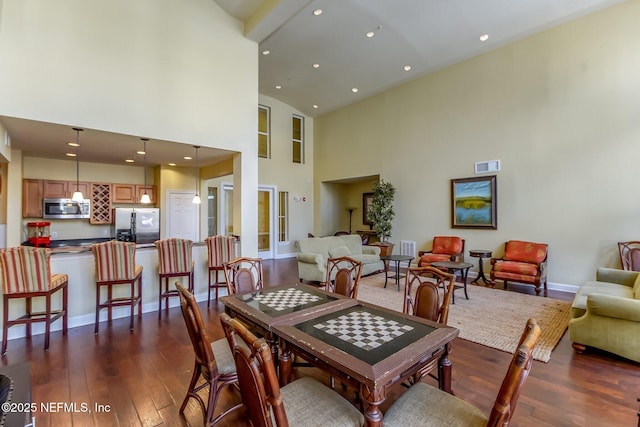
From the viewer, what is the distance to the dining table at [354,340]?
49.9 inches

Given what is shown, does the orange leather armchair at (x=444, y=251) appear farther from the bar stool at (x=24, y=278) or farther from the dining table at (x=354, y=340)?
the bar stool at (x=24, y=278)

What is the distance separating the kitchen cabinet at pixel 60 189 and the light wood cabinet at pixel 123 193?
1.42 ft

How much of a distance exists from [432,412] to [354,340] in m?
0.47

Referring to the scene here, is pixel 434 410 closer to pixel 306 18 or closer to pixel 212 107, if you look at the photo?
pixel 212 107

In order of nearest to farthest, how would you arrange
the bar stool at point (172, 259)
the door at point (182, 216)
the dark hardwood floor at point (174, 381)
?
the dark hardwood floor at point (174, 381), the bar stool at point (172, 259), the door at point (182, 216)

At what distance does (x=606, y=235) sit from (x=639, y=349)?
302cm

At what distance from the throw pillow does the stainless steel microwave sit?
5.00 meters

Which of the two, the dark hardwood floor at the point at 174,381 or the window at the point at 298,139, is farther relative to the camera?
the window at the point at 298,139

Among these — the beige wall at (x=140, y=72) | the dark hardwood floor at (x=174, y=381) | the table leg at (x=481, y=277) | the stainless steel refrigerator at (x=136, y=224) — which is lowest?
the dark hardwood floor at (x=174, y=381)

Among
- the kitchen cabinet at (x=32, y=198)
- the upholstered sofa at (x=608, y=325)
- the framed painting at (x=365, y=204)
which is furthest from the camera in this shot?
the framed painting at (x=365, y=204)

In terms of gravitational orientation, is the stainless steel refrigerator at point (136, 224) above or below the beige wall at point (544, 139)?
below

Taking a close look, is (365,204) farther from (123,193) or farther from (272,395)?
(272,395)

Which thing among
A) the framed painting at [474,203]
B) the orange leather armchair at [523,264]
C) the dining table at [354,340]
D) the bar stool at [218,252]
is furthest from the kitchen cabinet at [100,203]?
the orange leather armchair at [523,264]

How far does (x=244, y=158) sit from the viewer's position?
A: 4910 mm
